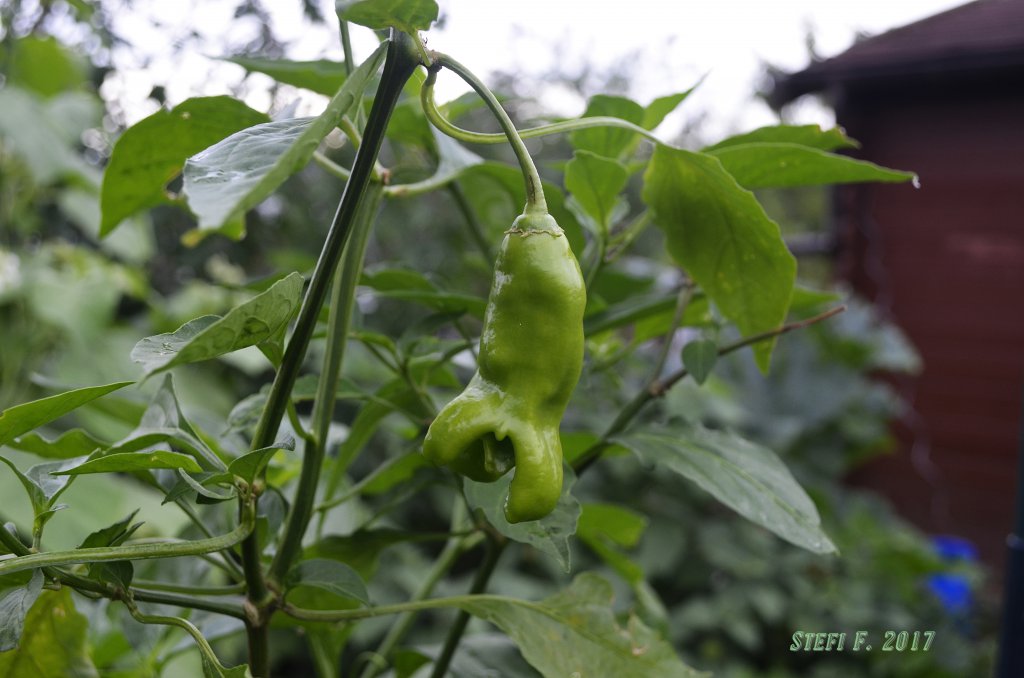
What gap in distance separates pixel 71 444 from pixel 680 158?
1.12ft

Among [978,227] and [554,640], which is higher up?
[978,227]

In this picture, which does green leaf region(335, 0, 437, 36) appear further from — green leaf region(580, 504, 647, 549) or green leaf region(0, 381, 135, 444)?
green leaf region(580, 504, 647, 549)

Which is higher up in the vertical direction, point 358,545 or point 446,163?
point 446,163

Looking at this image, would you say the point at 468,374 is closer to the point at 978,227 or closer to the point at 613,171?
the point at 613,171

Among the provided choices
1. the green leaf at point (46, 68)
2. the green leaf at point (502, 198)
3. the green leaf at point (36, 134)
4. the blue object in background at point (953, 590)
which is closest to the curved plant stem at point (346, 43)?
the green leaf at point (502, 198)

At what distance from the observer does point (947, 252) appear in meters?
3.17

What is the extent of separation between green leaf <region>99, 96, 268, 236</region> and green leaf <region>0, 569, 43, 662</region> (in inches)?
9.0

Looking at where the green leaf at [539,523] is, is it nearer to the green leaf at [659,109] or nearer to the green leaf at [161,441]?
the green leaf at [161,441]

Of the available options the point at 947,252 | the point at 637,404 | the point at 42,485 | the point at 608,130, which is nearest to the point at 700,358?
the point at 637,404

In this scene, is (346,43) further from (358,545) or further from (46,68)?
(46,68)

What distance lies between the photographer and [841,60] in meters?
3.04

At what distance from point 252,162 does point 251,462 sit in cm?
13

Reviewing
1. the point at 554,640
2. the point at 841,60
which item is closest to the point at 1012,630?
the point at 554,640

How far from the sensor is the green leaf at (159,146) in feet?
1.44
